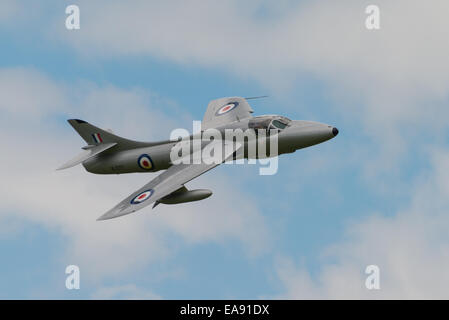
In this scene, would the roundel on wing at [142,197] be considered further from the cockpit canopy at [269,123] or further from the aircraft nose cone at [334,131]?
the aircraft nose cone at [334,131]

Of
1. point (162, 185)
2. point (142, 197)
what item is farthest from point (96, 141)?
point (142, 197)

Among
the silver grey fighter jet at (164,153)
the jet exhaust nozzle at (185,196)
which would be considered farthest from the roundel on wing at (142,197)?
the jet exhaust nozzle at (185,196)

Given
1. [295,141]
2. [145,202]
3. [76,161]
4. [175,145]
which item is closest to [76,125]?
[76,161]

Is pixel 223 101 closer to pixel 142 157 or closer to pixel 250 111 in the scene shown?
pixel 250 111

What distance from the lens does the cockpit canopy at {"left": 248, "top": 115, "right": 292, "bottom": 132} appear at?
35938mm

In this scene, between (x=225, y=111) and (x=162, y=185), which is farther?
(x=225, y=111)

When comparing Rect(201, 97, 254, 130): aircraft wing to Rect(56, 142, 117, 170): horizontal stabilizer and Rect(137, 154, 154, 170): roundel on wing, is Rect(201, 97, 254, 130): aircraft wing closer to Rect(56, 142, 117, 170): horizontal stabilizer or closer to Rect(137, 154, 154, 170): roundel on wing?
Rect(137, 154, 154, 170): roundel on wing

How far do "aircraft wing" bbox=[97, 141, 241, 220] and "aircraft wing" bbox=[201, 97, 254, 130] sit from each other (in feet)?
13.6

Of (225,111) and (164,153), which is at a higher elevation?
(225,111)

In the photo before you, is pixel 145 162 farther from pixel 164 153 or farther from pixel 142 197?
pixel 142 197

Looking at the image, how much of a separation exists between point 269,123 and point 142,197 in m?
6.86

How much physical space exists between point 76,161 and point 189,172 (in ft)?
19.7

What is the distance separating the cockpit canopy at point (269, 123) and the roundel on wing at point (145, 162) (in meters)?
4.78

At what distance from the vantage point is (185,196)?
34.7m
